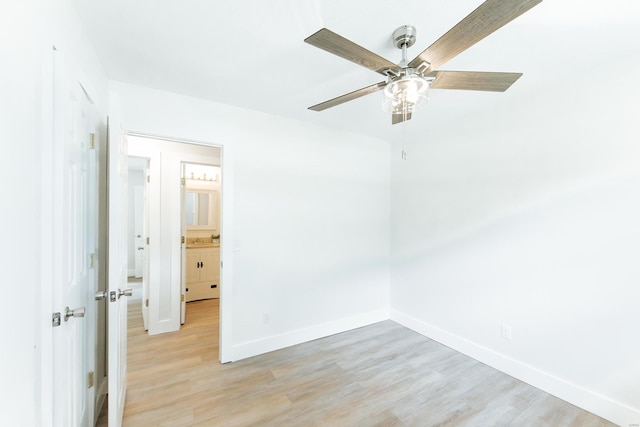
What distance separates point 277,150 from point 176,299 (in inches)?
86.1

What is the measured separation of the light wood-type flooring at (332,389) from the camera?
1.87 metres

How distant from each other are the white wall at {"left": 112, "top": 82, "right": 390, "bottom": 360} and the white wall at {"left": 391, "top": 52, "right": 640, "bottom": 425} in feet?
2.47

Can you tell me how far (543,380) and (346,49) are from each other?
2.87 meters

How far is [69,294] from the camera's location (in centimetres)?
129

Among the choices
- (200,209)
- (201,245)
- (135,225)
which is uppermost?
(200,209)

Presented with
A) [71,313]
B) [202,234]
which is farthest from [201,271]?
[71,313]

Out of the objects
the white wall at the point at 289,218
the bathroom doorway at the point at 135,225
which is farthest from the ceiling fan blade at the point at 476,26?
the bathroom doorway at the point at 135,225

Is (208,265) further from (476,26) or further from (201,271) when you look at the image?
(476,26)

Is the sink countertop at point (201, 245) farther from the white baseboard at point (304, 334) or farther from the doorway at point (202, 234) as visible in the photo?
the white baseboard at point (304, 334)

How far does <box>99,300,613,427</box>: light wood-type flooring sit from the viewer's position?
6.15 ft

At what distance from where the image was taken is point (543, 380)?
2195 millimetres

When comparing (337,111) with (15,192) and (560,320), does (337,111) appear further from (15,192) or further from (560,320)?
(560,320)

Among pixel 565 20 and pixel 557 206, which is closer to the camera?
pixel 565 20

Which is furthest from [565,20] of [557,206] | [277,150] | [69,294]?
[69,294]
